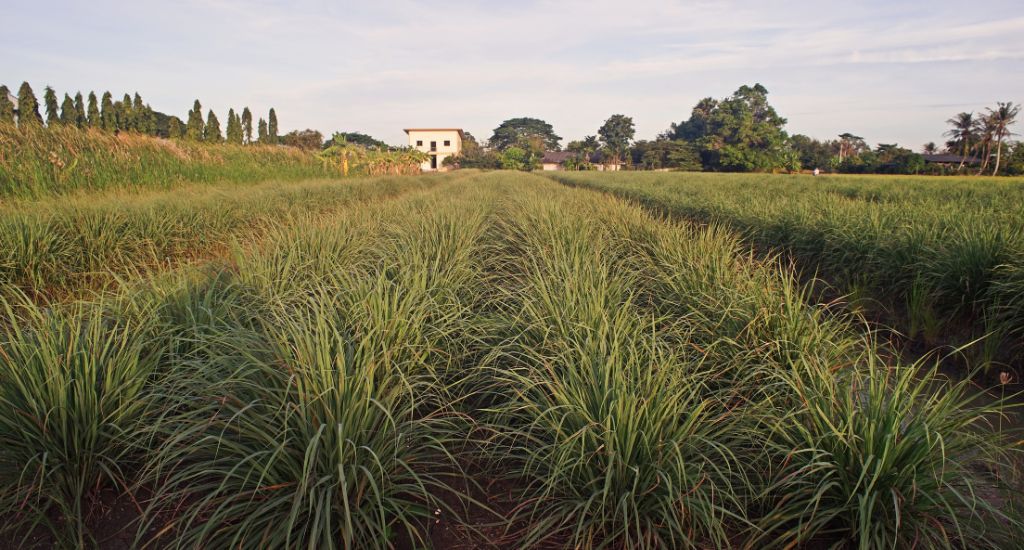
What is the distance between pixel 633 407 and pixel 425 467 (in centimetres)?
91

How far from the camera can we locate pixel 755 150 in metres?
53.4

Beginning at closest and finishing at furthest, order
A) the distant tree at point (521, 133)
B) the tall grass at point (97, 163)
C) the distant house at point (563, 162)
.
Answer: the tall grass at point (97, 163) < the distant house at point (563, 162) < the distant tree at point (521, 133)


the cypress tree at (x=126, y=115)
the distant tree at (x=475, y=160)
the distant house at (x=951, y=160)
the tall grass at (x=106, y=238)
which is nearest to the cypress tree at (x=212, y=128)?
the cypress tree at (x=126, y=115)

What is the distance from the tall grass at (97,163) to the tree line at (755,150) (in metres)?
46.3

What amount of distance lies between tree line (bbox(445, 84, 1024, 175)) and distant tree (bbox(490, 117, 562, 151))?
12147 millimetres

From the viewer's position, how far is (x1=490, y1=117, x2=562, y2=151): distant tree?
102200mm

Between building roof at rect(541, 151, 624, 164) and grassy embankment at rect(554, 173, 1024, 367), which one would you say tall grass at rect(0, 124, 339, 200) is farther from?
building roof at rect(541, 151, 624, 164)

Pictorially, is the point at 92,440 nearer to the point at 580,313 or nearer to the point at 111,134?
the point at 580,313

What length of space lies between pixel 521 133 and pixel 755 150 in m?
61.1

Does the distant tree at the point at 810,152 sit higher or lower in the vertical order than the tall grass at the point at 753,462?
higher

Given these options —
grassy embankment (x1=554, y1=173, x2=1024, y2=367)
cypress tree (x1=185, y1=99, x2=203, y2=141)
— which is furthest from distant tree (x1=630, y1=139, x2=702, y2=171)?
grassy embankment (x1=554, y1=173, x2=1024, y2=367)

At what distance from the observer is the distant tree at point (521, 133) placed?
102 meters

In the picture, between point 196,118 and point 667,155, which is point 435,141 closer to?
point 667,155

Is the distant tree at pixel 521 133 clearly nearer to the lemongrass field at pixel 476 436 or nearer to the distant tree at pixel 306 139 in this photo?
the distant tree at pixel 306 139
